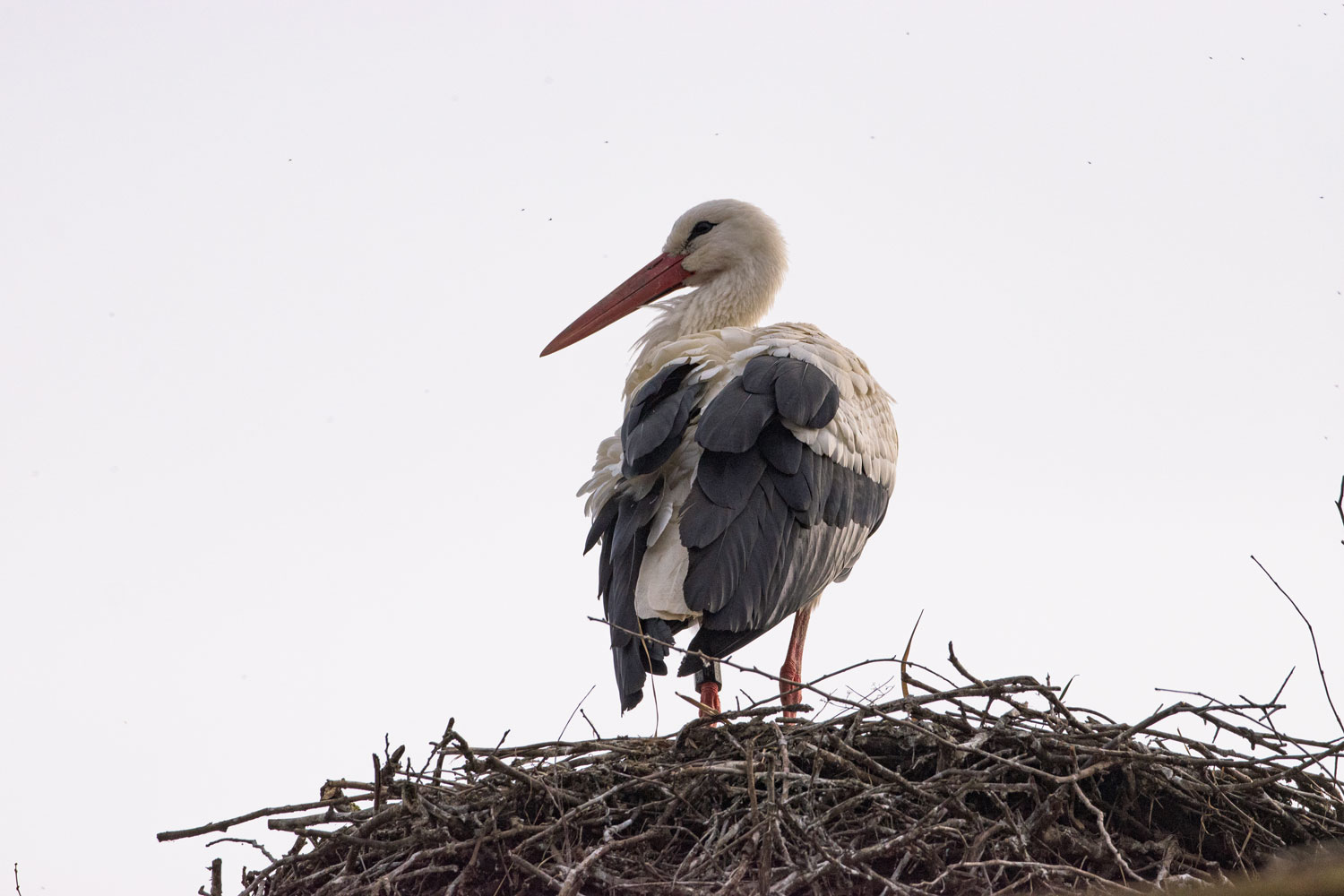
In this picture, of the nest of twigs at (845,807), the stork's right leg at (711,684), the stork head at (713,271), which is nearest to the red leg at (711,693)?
the stork's right leg at (711,684)

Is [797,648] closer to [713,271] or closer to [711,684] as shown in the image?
[711,684]

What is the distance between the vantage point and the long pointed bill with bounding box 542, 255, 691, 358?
5617 mm

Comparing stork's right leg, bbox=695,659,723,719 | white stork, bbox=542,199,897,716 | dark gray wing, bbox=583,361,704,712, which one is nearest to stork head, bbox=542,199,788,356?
white stork, bbox=542,199,897,716

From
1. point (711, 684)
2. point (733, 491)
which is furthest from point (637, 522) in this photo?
point (711, 684)

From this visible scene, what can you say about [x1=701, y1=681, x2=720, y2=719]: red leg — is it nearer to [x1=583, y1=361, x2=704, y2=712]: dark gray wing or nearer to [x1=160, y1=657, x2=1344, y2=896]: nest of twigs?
[x1=583, y1=361, x2=704, y2=712]: dark gray wing

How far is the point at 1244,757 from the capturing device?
9.11 ft

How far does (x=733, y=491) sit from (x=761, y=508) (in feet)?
0.38

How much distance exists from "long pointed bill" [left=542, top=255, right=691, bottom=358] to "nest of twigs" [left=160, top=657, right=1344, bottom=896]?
293cm

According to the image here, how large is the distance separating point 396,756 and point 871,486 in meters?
2.07

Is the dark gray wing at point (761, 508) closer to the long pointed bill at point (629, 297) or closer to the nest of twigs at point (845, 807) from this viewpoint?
the nest of twigs at point (845, 807)

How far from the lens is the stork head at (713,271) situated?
211 inches

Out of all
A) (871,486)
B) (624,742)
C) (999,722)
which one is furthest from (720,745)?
(871,486)

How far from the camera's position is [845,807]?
2623 mm

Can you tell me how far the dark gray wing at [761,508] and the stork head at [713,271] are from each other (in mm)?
1231
